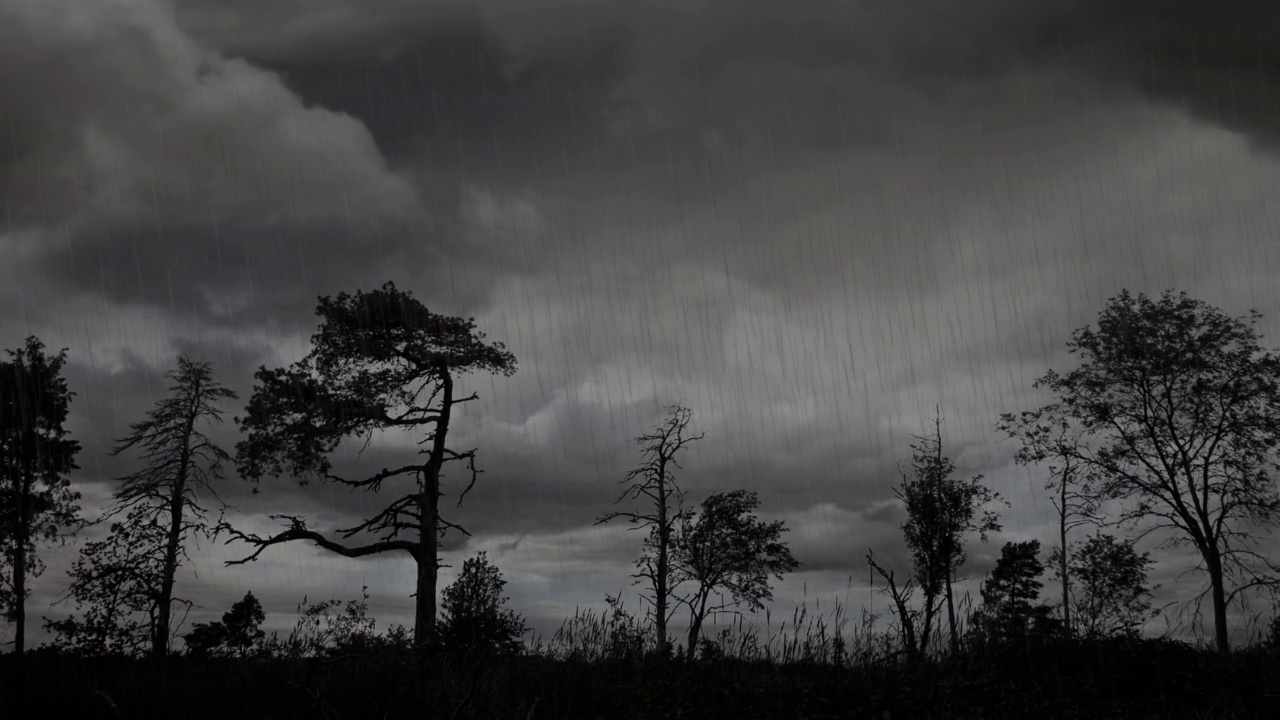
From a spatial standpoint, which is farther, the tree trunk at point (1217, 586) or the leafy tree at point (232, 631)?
the tree trunk at point (1217, 586)

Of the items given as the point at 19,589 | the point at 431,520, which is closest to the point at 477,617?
the point at 431,520

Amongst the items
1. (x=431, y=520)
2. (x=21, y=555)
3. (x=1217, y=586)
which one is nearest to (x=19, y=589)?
(x=21, y=555)

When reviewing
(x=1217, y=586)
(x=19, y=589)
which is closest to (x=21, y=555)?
(x=19, y=589)

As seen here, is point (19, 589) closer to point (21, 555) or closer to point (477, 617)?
point (21, 555)

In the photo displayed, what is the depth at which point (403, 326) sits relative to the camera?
26266 mm

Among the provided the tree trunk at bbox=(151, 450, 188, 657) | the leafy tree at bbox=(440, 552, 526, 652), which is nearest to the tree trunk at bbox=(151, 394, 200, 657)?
the tree trunk at bbox=(151, 450, 188, 657)

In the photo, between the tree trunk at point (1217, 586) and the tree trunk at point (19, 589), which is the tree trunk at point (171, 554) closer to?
the tree trunk at point (19, 589)

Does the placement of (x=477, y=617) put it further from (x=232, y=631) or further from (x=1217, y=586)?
(x=1217, y=586)

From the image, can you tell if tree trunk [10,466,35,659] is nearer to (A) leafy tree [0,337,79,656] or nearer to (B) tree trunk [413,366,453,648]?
(A) leafy tree [0,337,79,656]

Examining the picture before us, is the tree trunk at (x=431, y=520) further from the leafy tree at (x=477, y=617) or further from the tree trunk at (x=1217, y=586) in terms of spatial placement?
the tree trunk at (x=1217, y=586)

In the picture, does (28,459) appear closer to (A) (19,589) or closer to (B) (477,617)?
(A) (19,589)

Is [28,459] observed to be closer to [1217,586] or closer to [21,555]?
[21,555]

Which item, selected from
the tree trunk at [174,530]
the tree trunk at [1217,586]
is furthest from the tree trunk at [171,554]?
the tree trunk at [1217,586]

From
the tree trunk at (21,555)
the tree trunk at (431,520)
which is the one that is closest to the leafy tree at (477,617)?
the tree trunk at (431,520)
